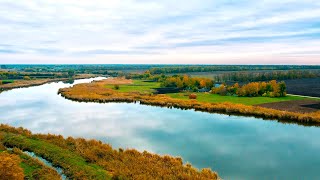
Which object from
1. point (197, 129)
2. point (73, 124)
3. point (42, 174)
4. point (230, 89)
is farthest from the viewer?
point (230, 89)

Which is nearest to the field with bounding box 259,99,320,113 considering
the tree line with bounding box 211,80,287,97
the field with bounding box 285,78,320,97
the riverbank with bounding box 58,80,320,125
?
the riverbank with bounding box 58,80,320,125

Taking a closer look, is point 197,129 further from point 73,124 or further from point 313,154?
point 73,124

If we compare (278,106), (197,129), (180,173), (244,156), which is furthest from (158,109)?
(180,173)

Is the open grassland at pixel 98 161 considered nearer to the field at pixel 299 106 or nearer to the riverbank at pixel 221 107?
the riverbank at pixel 221 107

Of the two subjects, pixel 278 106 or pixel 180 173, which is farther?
pixel 278 106

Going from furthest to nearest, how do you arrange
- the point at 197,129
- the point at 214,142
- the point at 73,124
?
the point at 73,124 < the point at 197,129 < the point at 214,142

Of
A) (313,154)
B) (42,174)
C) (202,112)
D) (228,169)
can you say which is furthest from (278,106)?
(42,174)
